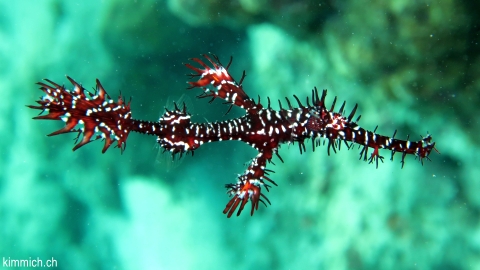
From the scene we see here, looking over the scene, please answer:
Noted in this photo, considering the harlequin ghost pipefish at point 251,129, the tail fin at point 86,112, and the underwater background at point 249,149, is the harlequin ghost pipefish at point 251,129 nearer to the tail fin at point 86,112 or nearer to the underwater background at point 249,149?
the tail fin at point 86,112

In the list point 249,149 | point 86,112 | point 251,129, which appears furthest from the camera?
point 249,149

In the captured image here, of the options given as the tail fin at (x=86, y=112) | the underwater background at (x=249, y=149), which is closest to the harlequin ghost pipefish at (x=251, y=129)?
the tail fin at (x=86, y=112)

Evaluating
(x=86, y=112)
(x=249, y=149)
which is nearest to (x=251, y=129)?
(x=86, y=112)

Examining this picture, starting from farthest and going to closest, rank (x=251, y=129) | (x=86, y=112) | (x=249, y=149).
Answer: (x=249, y=149) → (x=251, y=129) → (x=86, y=112)

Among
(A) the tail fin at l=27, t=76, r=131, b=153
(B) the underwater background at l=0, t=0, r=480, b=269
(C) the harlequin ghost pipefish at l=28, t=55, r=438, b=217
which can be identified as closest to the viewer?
(A) the tail fin at l=27, t=76, r=131, b=153

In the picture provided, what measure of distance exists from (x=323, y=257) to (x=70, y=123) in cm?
608

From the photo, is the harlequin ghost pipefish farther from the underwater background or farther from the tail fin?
the underwater background

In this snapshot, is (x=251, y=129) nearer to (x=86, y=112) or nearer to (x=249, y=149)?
(x=86, y=112)

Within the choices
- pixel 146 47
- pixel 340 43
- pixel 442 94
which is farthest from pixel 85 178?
pixel 442 94

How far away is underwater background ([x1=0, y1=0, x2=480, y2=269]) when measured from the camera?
233 inches

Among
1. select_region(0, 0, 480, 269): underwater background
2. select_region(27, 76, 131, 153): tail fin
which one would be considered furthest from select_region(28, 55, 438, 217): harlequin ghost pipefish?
select_region(0, 0, 480, 269): underwater background

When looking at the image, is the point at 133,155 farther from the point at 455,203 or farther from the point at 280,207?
the point at 455,203

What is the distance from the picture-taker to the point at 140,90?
820cm

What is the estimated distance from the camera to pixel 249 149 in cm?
793
